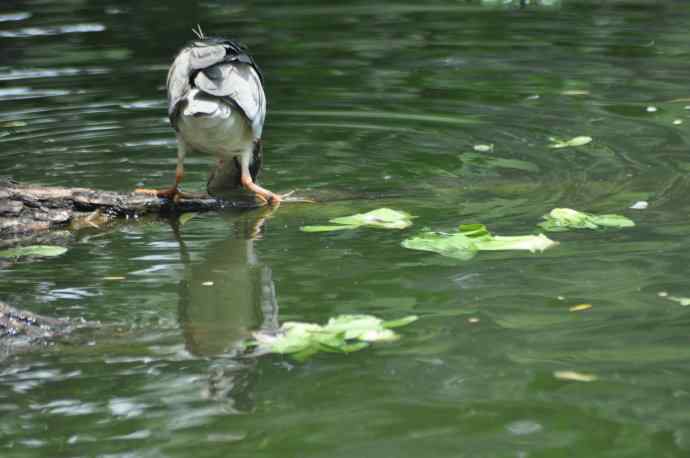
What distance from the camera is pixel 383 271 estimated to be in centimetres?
478

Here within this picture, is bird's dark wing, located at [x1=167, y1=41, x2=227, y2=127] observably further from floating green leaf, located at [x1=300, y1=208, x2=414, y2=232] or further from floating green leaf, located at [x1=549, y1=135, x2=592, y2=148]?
floating green leaf, located at [x1=549, y1=135, x2=592, y2=148]

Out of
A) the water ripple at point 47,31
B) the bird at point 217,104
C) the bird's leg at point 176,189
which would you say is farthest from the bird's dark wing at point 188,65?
the water ripple at point 47,31

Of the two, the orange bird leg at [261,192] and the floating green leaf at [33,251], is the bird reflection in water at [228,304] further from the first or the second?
the floating green leaf at [33,251]

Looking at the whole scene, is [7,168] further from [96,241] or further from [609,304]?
[609,304]

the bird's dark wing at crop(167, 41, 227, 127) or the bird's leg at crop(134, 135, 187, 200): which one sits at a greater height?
the bird's dark wing at crop(167, 41, 227, 127)

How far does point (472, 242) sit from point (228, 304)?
3.92 ft

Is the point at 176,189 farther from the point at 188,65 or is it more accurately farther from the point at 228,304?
the point at 228,304

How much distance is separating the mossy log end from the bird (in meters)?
0.11

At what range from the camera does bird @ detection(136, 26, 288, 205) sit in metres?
5.61

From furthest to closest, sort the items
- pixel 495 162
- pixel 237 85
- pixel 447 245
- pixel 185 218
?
pixel 495 162 < pixel 185 218 < pixel 237 85 < pixel 447 245

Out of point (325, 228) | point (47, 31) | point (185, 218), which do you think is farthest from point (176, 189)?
point (47, 31)

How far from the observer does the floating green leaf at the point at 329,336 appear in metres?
3.85

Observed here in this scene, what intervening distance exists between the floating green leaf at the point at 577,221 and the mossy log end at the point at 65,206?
6.12 feet

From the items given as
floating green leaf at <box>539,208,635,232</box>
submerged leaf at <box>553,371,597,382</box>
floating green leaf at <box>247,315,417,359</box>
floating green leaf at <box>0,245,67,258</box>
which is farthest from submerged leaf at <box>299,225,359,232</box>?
submerged leaf at <box>553,371,597,382</box>
